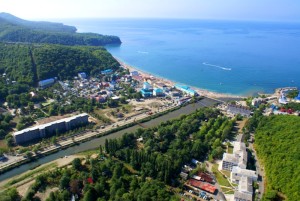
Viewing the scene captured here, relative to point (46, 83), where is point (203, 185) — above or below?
below

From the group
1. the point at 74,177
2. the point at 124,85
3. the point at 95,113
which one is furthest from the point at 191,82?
the point at 74,177

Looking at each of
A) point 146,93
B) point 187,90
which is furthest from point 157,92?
point 187,90

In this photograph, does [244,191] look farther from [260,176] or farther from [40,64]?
[40,64]

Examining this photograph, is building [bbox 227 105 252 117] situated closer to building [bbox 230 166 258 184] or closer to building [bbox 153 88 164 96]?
building [bbox 153 88 164 96]

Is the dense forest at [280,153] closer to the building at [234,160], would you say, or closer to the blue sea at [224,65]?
the building at [234,160]

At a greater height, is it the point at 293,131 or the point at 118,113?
the point at 293,131

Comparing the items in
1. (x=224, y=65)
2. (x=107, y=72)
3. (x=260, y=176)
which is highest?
(x=224, y=65)

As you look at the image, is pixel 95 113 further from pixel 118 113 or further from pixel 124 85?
pixel 124 85

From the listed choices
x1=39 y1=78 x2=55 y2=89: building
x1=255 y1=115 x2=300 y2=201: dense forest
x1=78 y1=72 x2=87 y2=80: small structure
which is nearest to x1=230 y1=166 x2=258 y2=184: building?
x1=255 y1=115 x2=300 y2=201: dense forest
